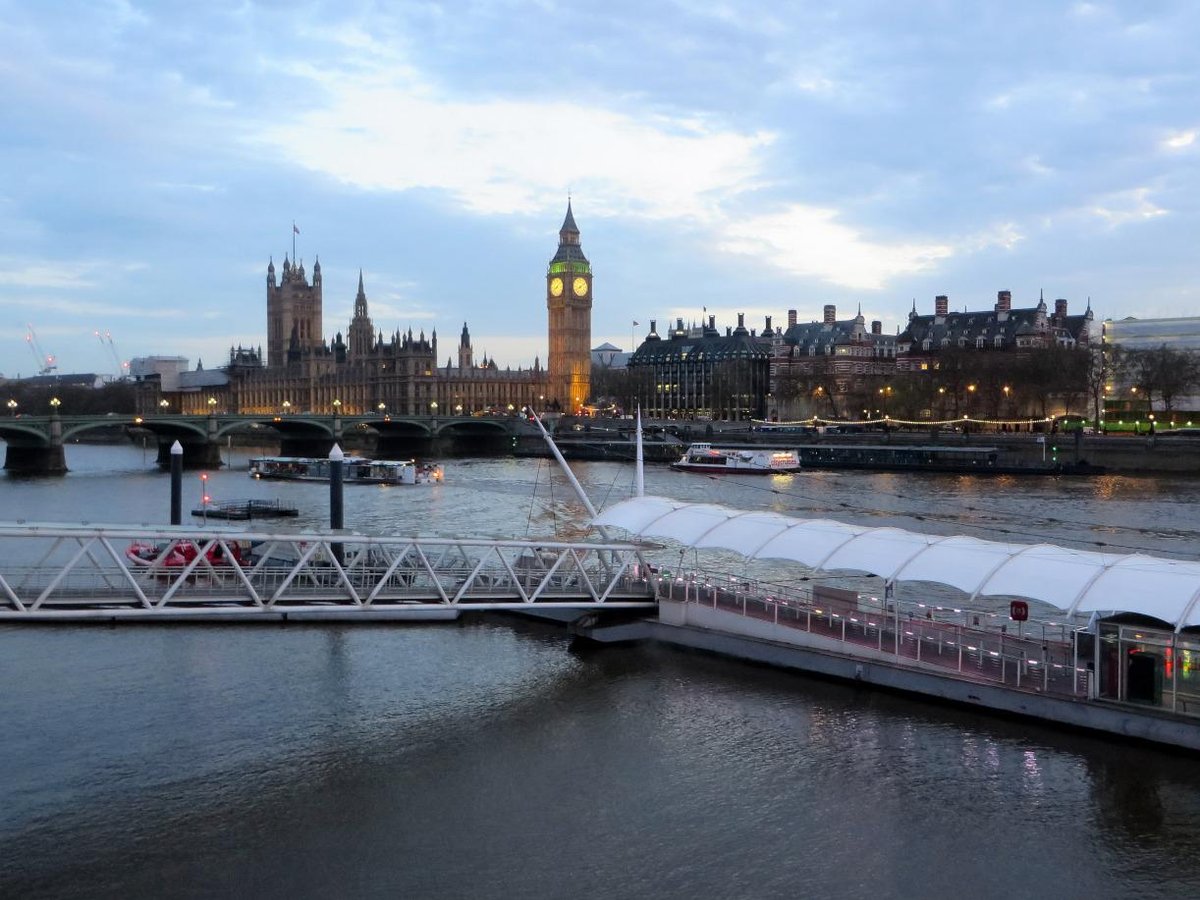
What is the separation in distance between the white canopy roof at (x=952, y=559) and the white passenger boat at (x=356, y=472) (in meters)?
49.4

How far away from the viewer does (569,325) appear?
586 feet

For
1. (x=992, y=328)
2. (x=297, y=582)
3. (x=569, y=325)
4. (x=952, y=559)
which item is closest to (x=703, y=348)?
(x=569, y=325)

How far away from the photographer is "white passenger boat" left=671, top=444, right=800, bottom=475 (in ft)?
276

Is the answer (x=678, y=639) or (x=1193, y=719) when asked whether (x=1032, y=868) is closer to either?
(x=1193, y=719)

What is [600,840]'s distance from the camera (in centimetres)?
1633

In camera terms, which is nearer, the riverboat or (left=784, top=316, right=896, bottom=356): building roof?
the riverboat

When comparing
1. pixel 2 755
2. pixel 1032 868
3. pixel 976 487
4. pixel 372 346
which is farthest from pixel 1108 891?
pixel 372 346

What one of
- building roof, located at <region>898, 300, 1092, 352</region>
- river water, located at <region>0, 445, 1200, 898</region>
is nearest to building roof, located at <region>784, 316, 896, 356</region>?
building roof, located at <region>898, 300, 1092, 352</region>

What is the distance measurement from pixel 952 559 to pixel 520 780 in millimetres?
9002

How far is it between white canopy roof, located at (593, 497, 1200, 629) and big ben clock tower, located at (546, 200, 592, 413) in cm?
14814

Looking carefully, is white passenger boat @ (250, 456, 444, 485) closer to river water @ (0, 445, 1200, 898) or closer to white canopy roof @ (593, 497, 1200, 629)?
river water @ (0, 445, 1200, 898)

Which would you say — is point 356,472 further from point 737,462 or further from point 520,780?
point 520,780

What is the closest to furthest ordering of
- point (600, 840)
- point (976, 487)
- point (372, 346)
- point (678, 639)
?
1. point (600, 840)
2. point (678, 639)
3. point (976, 487)
4. point (372, 346)

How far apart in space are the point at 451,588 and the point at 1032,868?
620 inches
